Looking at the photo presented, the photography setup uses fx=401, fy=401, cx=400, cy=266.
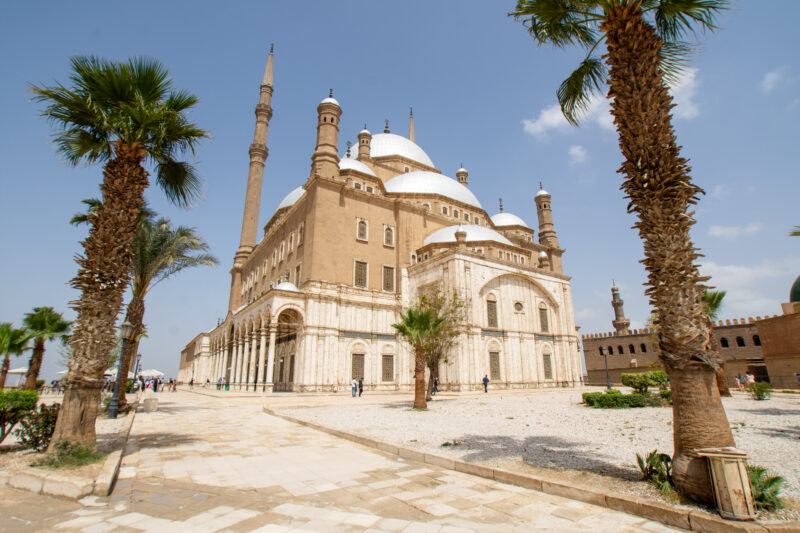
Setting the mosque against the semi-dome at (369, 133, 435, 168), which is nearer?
the mosque

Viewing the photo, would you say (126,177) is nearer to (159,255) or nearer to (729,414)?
(159,255)

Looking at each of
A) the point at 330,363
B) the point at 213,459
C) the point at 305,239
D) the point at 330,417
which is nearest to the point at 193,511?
the point at 213,459

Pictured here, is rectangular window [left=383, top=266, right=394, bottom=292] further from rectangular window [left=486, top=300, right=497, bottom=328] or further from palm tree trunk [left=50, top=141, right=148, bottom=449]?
palm tree trunk [left=50, top=141, right=148, bottom=449]

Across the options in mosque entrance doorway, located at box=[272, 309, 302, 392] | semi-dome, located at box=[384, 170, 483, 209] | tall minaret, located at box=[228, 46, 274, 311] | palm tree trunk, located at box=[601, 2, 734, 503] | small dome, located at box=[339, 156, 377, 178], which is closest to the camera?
palm tree trunk, located at box=[601, 2, 734, 503]

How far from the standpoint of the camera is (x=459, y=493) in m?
4.76

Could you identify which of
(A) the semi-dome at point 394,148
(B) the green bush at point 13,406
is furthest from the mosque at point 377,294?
(B) the green bush at point 13,406

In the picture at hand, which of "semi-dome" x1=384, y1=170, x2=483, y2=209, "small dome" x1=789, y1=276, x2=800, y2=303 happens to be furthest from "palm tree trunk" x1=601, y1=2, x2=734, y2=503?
"semi-dome" x1=384, y1=170, x2=483, y2=209

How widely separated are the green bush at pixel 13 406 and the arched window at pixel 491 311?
79.5 ft

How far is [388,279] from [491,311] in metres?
7.82

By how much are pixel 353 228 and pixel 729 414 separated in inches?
900

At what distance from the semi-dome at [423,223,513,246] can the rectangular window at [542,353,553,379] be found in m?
9.55

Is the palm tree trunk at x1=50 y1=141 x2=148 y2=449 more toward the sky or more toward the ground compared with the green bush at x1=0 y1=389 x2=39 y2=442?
more toward the sky

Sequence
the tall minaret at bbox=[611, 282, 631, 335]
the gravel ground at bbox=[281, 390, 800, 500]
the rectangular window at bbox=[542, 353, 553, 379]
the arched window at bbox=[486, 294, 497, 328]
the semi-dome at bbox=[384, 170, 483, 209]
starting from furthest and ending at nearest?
the tall minaret at bbox=[611, 282, 631, 335], the semi-dome at bbox=[384, 170, 483, 209], the rectangular window at bbox=[542, 353, 553, 379], the arched window at bbox=[486, 294, 497, 328], the gravel ground at bbox=[281, 390, 800, 500]

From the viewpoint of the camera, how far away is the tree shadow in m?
5.52
